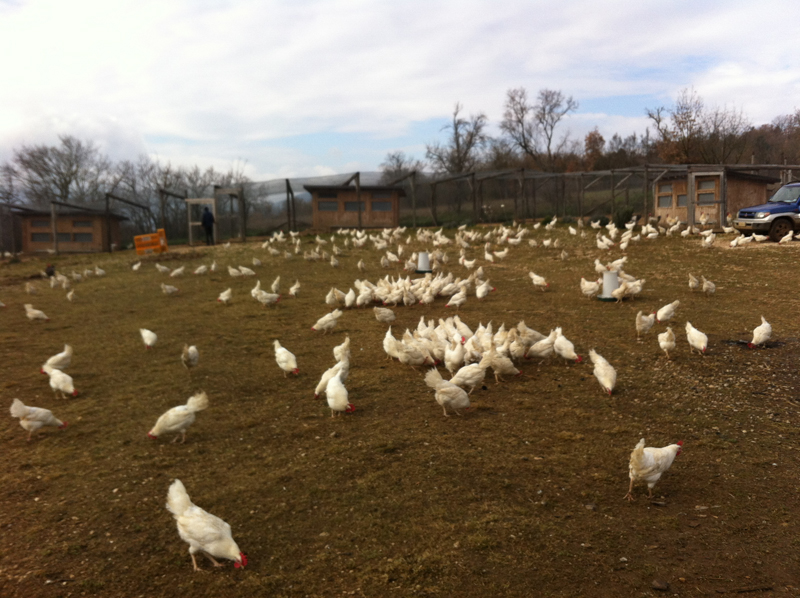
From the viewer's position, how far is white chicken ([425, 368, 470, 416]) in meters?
5.55

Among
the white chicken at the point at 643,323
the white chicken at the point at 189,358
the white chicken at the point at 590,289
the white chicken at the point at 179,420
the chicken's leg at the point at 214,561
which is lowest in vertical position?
the chicken's leg at the point at 214,561

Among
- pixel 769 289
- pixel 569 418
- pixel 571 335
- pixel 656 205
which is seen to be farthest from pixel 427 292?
pixel 656 205

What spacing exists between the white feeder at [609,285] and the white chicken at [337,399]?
6.84 metres

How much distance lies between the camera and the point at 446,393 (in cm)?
555

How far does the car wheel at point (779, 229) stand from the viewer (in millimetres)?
16500

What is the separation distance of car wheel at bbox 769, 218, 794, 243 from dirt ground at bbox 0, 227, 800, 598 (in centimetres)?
952

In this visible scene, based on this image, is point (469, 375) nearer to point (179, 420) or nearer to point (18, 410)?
point (179, 420)

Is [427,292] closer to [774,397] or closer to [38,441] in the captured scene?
[774,397]

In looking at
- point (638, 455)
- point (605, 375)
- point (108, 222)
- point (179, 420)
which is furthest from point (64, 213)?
point (638, 455)

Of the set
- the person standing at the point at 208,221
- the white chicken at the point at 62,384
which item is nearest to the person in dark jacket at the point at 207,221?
the person standing at the point at 208,221

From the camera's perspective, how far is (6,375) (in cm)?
743

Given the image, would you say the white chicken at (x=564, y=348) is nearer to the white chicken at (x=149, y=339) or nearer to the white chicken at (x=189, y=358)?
the white chicken at (x=189, y=358)

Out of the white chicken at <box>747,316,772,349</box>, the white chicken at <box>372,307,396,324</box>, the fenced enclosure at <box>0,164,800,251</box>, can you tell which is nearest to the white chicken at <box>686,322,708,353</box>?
the white chicken at <box>747,316,772,349</box>

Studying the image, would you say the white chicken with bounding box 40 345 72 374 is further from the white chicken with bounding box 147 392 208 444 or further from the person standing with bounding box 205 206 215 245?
the person standing with bounding box 205 206 215 245
